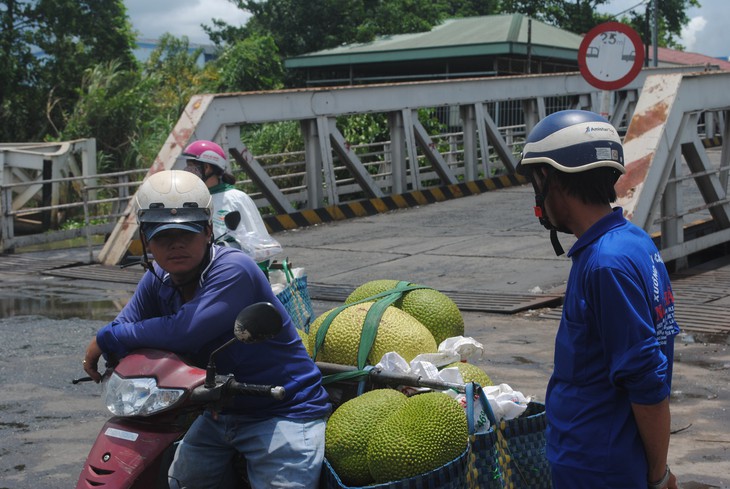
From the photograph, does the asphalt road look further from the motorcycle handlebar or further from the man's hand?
the motorcycle handlebar

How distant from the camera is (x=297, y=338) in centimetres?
341

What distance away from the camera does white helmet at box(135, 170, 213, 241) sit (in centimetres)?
319

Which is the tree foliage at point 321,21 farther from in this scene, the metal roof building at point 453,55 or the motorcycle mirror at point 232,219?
the motorcycle mirror at point 232,219

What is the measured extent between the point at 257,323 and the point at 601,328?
3.20 feet

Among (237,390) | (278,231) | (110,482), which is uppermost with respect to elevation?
(237,390)

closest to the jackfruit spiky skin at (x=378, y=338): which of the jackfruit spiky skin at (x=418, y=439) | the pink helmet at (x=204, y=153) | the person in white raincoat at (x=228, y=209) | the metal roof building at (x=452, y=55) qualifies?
the jackfruit spiky skin at (x=418, y=439)

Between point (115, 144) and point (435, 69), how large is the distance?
46.5ft

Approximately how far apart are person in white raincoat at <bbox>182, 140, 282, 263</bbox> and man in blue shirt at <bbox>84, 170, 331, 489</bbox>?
3040mm

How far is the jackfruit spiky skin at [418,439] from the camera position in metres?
3.15

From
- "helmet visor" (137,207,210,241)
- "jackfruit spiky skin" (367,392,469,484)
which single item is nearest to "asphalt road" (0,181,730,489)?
"jackfruit spiky skin" (367,392,469,484)

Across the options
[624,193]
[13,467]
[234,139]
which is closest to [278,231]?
[234,139]

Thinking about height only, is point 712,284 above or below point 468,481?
below

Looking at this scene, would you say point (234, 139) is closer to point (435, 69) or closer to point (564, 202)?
point (564, 202)

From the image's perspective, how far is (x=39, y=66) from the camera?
27047 millimetres
